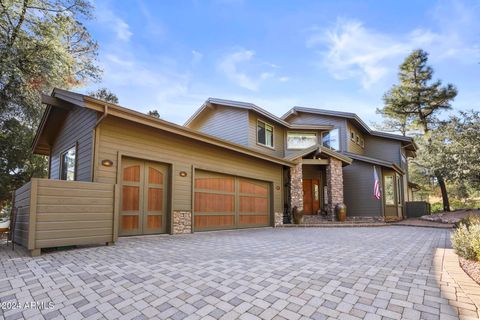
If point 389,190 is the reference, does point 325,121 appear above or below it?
above

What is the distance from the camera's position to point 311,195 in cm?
1439

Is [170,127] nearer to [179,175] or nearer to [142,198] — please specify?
[179,175]

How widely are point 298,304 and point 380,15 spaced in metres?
12.1

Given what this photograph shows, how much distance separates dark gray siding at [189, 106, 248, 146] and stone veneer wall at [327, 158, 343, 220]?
4246mm

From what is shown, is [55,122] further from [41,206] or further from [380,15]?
[380,15]

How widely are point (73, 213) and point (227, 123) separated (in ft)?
31.4

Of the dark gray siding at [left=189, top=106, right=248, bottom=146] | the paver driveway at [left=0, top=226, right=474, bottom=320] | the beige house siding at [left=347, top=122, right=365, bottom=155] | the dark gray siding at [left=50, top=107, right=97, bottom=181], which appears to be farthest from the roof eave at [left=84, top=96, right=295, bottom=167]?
the beige house siding at [left=347, top=122, right=365, bottom=155]

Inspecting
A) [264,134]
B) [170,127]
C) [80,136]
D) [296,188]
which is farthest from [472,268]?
[264,134]

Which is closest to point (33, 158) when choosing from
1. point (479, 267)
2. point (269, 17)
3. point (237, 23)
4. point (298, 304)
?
point (237, 23)

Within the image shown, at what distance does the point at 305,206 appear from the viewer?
14266 mm

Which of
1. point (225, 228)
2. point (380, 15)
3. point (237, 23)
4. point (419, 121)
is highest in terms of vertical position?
point (237, 23)

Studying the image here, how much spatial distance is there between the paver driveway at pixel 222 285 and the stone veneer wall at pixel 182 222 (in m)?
2.46

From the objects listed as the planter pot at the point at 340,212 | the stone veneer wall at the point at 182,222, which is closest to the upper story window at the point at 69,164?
the stone veneer wall at the point at 182,222

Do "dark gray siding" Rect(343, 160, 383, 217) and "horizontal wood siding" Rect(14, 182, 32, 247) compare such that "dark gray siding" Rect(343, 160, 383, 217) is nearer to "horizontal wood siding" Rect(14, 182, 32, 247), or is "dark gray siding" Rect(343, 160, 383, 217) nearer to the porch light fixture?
the porch light fixture
